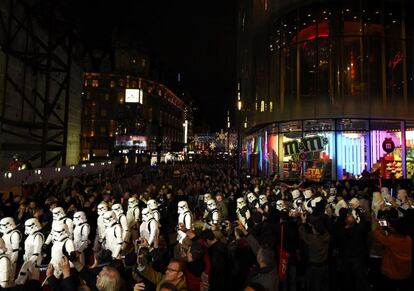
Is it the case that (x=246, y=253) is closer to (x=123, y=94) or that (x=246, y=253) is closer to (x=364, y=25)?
(x=364, y=25)

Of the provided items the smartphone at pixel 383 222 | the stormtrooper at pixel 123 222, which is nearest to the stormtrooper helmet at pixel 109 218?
the stormtrooper at pixel 123 222

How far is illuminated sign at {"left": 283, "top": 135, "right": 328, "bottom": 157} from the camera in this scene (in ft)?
86.2

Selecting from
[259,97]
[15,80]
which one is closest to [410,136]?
[259,97]

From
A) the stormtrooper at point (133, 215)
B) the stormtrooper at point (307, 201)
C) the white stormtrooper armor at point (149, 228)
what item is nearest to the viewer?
the white stormtrooper armor at point (149, 228)

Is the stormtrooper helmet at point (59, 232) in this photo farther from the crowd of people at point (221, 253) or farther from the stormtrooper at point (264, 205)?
the stormtrooper at point (264, 205)

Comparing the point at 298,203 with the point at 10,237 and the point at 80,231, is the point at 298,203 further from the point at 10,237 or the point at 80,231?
the point at 10,237

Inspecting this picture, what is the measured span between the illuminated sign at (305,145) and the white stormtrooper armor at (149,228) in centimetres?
1829

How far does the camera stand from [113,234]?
32.9 ft

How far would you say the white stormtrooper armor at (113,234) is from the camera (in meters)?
9.89

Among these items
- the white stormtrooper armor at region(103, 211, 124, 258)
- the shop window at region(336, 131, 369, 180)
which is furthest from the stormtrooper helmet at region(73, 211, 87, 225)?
the shop window at region(336, 131, 369, 180)

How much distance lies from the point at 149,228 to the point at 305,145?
18.7m

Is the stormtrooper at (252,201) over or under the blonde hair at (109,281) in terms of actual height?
over

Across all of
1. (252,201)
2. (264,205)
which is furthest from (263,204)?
(252,201)

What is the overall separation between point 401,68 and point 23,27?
28.8 metres
